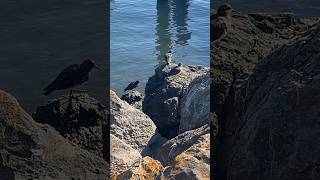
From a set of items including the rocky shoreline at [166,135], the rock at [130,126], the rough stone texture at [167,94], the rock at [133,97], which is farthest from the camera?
the rock at [133,97]

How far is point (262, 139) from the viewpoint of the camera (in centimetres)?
298

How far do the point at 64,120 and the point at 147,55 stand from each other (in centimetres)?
350

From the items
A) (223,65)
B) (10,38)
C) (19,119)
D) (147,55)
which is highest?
(10,38)

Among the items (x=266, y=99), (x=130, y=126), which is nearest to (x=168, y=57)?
(x=130, y=126)

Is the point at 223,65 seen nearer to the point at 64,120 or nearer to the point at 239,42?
the point at 239,42

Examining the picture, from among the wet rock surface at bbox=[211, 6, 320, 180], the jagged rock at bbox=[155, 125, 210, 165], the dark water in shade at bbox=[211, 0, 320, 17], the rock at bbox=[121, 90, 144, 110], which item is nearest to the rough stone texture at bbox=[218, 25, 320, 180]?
the wet rock surface at bbox=[211, 6, 320, 180]

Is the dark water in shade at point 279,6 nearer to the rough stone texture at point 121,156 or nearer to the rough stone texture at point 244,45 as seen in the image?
the rough stone texture at point 244,45

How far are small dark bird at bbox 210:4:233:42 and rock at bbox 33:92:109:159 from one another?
1090 millimetres

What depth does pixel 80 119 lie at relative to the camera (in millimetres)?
3990

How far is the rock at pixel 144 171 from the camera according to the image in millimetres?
3809

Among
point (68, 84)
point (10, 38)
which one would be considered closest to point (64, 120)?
point (68, 84)

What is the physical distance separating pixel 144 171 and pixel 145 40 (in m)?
3.95

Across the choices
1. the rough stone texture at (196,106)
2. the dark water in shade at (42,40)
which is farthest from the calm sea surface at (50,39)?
the rough stone texture at (196,106)

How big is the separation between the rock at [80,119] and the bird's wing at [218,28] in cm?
108
